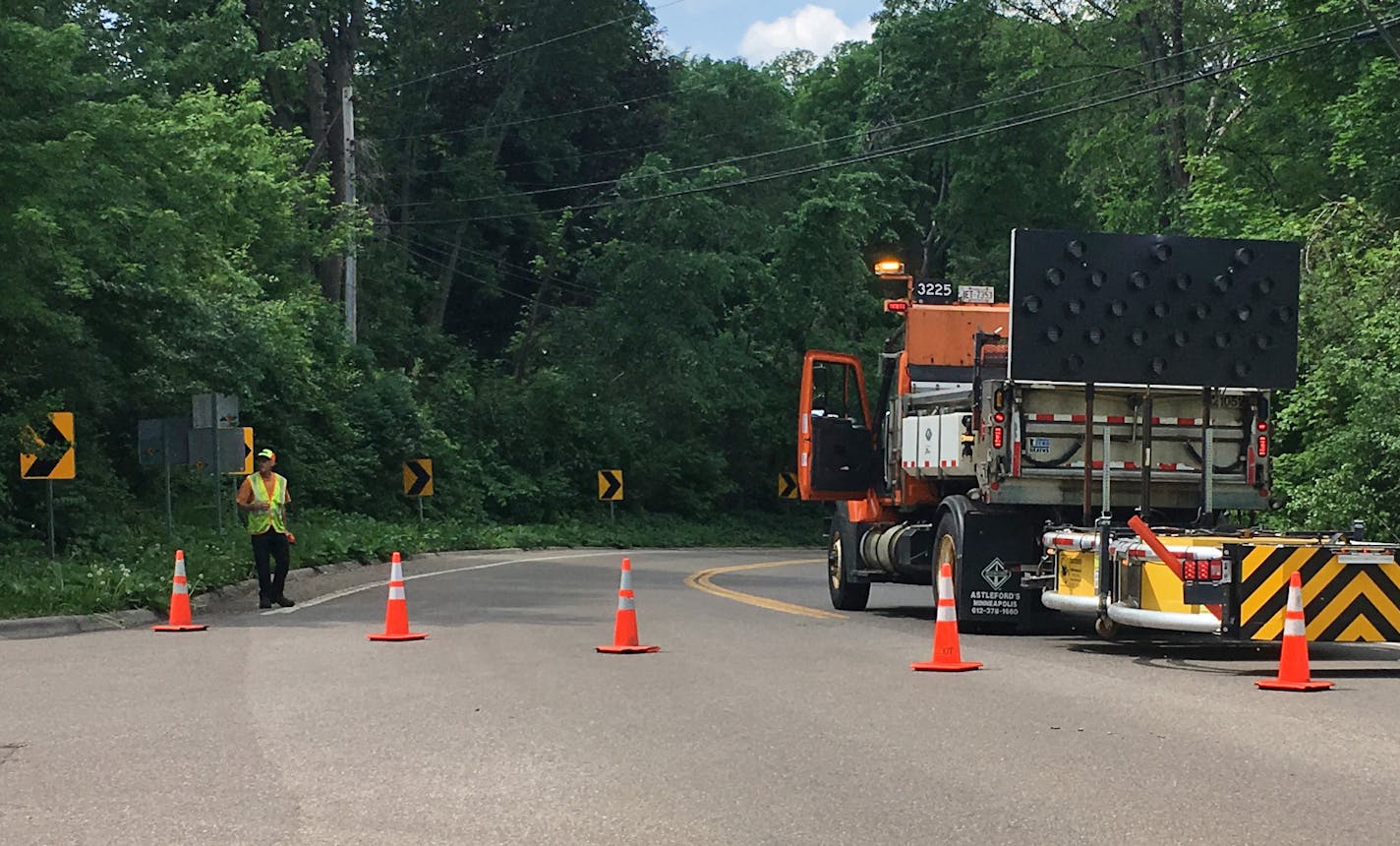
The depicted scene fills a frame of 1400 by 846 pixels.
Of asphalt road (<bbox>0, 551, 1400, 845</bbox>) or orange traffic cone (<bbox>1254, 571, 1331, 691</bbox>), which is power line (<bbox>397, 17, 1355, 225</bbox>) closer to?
asphalt road (<bbox>0, 551, 1400, 845</bbox>)

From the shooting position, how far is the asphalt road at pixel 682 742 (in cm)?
791

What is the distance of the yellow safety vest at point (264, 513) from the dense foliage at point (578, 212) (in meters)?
3.36

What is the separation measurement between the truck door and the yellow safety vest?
5.75m

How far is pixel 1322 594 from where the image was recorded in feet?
47.2

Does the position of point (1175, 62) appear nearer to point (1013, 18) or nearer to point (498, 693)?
point (1013, 18)

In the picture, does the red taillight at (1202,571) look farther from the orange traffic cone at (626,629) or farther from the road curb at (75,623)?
the road curb at (75,623)

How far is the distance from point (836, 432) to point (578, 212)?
144 feet

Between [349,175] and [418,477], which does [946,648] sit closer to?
[418,477]

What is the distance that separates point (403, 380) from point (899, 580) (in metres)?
30.4

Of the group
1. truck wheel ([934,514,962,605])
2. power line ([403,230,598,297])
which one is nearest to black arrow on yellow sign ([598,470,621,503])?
power line ([403,230,598,297])

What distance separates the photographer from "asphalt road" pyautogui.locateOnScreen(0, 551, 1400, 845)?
312 inches

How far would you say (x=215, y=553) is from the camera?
84.7 feet

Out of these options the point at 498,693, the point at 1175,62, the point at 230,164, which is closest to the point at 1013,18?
the point at 1175,62

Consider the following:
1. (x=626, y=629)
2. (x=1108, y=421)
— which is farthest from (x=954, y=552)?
(x=626, y=629)
